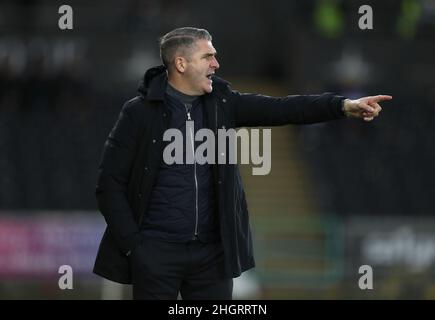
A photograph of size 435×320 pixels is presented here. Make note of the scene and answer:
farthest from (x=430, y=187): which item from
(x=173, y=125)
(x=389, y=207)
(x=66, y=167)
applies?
(x=173, y=125)

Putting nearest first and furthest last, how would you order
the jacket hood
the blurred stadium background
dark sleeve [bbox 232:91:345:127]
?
1. dark sleeve [bbox 232:91:345:127]
2. the jacket hood
3. the blurred stadium background

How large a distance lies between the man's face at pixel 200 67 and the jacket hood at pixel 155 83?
13cm

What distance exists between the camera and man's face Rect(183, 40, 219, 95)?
18.7 feet

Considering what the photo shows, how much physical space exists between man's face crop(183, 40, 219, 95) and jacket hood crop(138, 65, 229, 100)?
13 centimetres

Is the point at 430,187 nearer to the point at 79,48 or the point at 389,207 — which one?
the point at 389,207

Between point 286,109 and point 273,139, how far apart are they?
12.2m

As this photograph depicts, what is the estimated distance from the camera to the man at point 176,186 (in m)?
5.70

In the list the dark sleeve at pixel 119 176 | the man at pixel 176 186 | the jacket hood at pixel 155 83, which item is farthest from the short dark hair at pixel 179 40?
the dark sleeve at pixel 119 176

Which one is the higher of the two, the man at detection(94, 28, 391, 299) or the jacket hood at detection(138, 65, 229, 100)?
the jacket hood at detection(138, 65, 229, 100)

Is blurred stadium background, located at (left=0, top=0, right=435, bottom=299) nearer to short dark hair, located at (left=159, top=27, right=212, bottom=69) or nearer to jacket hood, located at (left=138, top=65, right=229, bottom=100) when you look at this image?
jacket hood, located at (left=138, top=65, right=229, bottom=100)

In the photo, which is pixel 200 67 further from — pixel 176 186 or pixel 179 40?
pixel 176 186

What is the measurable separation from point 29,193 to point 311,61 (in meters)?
5.46

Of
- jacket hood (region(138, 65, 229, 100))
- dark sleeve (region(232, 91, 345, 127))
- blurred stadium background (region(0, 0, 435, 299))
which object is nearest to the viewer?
dark sleeve (region(232, 91, 345, 127))

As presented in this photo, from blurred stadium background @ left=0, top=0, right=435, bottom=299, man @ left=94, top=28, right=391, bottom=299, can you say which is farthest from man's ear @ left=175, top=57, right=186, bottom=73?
blurred stadium background @ left=0, top=0, right=435, bottom=299
